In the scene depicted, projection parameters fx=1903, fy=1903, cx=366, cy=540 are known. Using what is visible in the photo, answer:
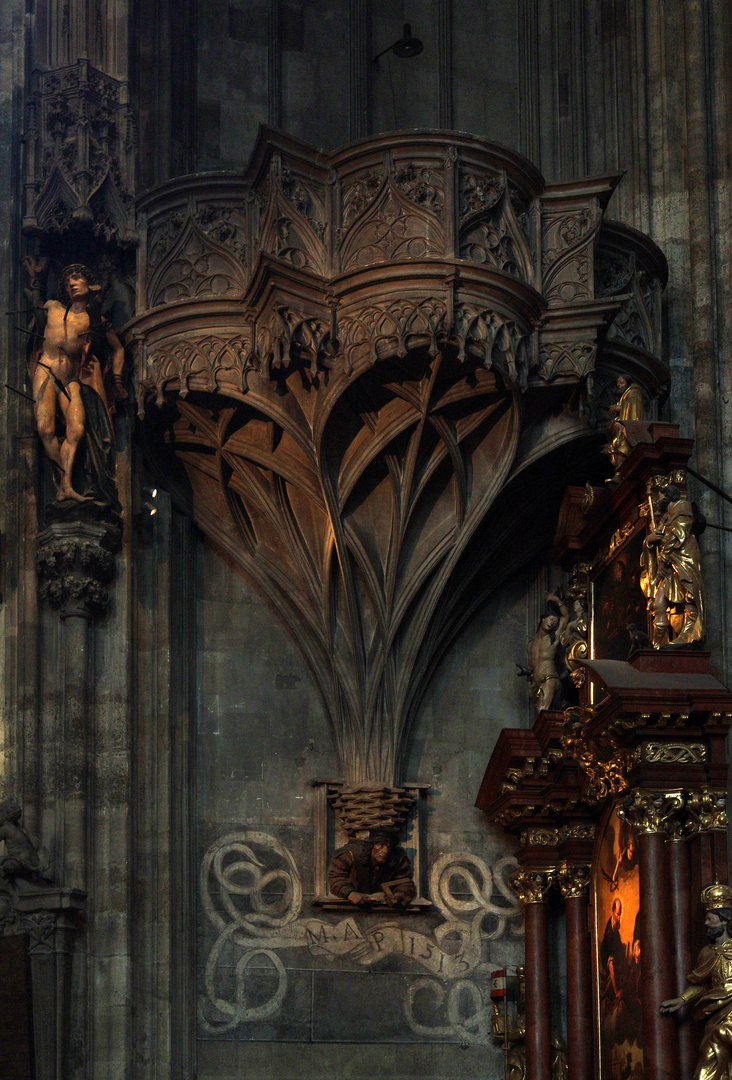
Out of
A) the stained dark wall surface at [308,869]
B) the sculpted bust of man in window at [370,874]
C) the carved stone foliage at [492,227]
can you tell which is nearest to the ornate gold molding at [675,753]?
the sculpted bust of man in window at [370,874]

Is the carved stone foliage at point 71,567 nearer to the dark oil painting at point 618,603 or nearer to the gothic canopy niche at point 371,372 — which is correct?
the gothic canopy niche at point 371,372

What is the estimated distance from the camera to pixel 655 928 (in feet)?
45.9

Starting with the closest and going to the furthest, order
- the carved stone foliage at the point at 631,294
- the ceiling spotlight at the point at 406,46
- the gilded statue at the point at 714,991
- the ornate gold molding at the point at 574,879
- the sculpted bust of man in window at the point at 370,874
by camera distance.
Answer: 1. the gilded statue at the point at 714,991
2. the ornate gold molding at the point at 574,879
3. the sculpted bust of man in window at the point at 370,874
4. the carved stone foliage at the point at 631,294
5. the ceiling spotlight at the point at 406,46

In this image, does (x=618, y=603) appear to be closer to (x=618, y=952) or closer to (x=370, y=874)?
(x=618, y=952)

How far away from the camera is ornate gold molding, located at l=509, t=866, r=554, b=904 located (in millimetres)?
16969

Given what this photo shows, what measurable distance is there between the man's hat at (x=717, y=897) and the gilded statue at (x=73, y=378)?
21.2ft

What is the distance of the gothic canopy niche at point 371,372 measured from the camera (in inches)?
656

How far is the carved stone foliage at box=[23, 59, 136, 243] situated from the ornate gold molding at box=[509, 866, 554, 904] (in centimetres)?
685

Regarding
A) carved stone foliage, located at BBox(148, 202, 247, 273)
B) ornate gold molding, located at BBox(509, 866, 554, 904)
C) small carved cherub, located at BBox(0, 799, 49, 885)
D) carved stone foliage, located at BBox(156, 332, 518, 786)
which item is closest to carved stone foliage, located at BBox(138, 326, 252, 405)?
carved stone foliage, located at BBox(156, 332, 518, 786)

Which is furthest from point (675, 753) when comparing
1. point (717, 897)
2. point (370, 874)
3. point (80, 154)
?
point (80, 154)

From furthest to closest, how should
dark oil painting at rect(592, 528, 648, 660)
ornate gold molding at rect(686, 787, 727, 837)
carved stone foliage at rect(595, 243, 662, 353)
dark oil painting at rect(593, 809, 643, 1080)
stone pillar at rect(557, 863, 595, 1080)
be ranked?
carved stone foliage at rect(595, 243, 662, 353) → stone pillar at rect(557, 863, 595, 1080) → dark oil painting at rect(592, 528, 648, 660) → dark oil painting at rect(593, 809, 643, 1080) → ornate gold molding at rect(686, 787, 727, 837)

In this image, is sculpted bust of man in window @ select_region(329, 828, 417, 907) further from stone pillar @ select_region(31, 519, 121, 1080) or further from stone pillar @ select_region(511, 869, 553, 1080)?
stone pillar @ select_region(31, 519, 121, 1080)

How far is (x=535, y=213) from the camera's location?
17.3m

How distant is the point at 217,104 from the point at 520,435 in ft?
16.9
